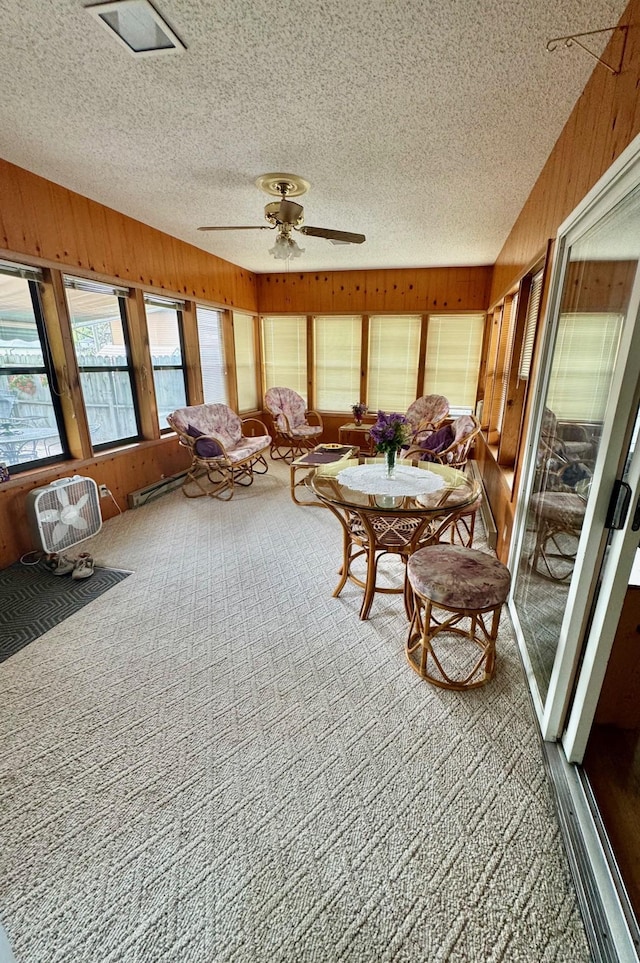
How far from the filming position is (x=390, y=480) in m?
2.37

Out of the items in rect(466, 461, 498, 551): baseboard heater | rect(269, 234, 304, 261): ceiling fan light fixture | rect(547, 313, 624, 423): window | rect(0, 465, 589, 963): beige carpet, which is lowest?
rect(0, 465, 589, 963): beige carpet

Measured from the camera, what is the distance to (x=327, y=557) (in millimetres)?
2994

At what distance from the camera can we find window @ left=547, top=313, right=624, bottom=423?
1.29m

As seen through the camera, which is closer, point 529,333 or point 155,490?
point 529,333

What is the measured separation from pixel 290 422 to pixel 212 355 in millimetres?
1350

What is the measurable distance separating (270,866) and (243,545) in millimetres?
2182

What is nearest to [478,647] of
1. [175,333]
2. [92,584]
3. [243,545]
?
[243,545]

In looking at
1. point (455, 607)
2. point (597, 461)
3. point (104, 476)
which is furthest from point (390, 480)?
point (104, 476)

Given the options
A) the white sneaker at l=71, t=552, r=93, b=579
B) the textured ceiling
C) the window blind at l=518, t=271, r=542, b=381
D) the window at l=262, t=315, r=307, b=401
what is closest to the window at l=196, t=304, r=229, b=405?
the window at l=262, t=315, r=307, b=401

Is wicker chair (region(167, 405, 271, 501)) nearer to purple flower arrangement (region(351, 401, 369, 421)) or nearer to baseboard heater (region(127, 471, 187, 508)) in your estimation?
baseboard heater (region(127, 471, 187, 508))

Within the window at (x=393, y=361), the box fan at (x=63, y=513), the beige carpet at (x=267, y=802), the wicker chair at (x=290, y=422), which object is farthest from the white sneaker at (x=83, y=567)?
the window at (x=393, y=361)

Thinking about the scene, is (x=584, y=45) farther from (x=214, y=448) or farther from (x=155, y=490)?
(x=155, y=490)

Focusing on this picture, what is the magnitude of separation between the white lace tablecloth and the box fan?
1963 millimetres

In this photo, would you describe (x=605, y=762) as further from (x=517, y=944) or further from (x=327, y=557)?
Result: (x=327, y=557)
